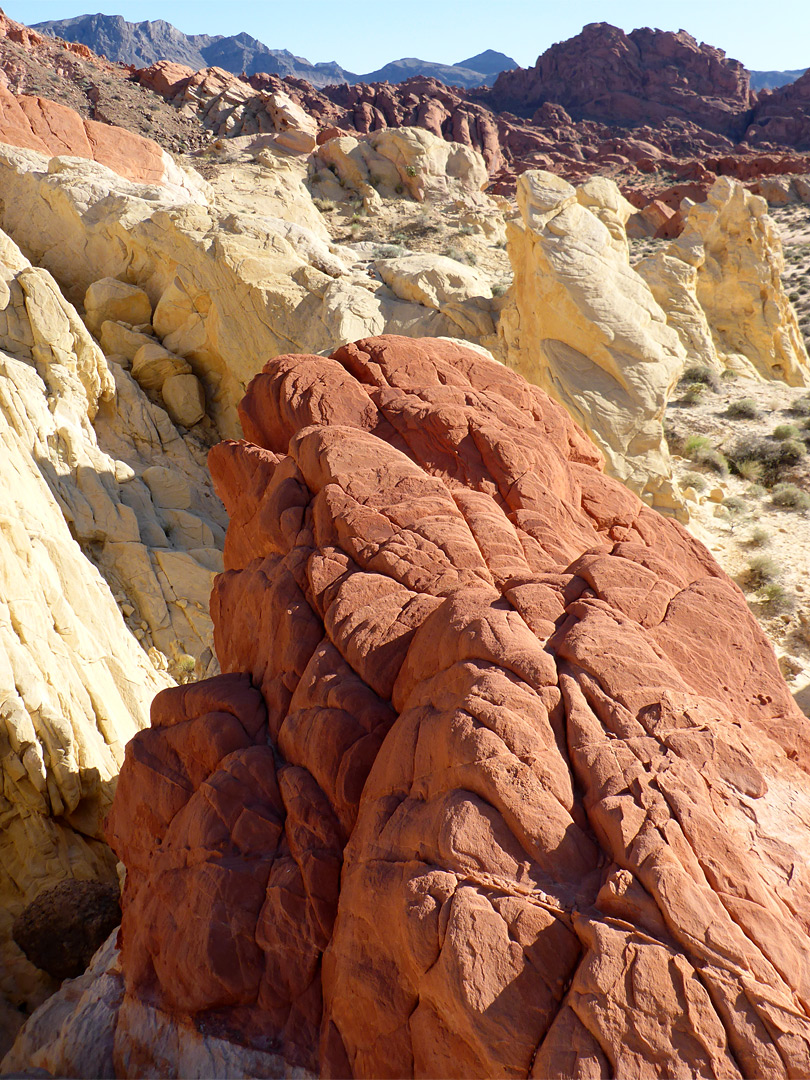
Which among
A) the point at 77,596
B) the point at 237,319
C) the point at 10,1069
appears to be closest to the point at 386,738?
the point at 10,1069

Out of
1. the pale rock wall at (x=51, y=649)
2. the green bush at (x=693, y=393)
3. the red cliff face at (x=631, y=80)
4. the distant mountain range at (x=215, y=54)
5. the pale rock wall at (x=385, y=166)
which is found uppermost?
the distant mountain range at (x=215, y=54)

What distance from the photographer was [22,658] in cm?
802

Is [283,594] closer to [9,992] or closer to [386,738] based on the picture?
[386,738]

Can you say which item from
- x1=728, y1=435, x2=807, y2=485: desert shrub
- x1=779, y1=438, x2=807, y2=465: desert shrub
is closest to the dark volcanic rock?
x1=728, y1=435, x2=807, y2=485: desert shrub

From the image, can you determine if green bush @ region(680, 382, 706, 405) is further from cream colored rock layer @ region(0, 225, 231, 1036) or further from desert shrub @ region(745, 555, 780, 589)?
cream colored rock layer @ region(0, 225, 231, 1036)

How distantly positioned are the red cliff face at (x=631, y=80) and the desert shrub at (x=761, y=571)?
73060mm

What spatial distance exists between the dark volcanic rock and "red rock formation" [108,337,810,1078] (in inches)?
60.8

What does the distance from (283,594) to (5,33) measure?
53.2m

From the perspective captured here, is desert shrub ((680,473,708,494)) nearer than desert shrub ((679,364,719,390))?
Yes

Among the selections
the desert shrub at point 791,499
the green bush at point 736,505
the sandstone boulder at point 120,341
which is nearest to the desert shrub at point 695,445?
the green bush at point 736,505

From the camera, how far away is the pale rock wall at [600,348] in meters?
14.5

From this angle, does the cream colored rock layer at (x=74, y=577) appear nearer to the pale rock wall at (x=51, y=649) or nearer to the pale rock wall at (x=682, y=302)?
the pale rock wall at (x=51, y=649)

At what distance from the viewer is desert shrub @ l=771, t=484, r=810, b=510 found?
1559 cm

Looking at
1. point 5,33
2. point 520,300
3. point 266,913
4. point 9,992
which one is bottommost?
point 9,992
